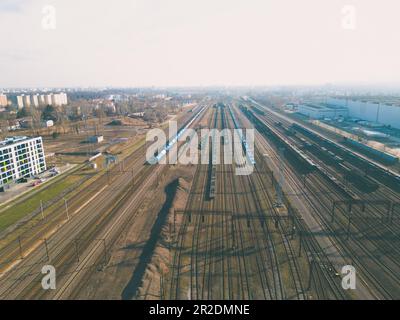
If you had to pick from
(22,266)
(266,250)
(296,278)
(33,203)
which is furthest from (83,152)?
(296,278)

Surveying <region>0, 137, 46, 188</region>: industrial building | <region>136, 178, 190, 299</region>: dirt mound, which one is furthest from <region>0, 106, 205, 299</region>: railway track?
<region>0, 137, 46, 188</region>: industrial building

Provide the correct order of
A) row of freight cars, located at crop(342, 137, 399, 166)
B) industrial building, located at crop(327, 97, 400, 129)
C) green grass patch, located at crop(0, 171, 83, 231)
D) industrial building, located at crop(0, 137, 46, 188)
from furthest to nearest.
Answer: industrial building, located at crop(327, 97, 400, 129) < row of freight cars, located at crop(342, 137, 399, 166) < industrial building, located at crop(0, 137, 46, 188) < green grass patch, located at crop(0, 171, 83, 231)

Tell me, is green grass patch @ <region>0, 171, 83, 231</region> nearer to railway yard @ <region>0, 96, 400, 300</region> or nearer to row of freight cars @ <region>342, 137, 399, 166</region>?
railway yard @ <region>0, 96, 400, 300</region>

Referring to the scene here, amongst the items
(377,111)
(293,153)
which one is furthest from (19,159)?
(377,111)

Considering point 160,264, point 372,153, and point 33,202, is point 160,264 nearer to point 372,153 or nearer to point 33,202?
point 33,202

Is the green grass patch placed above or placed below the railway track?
above
